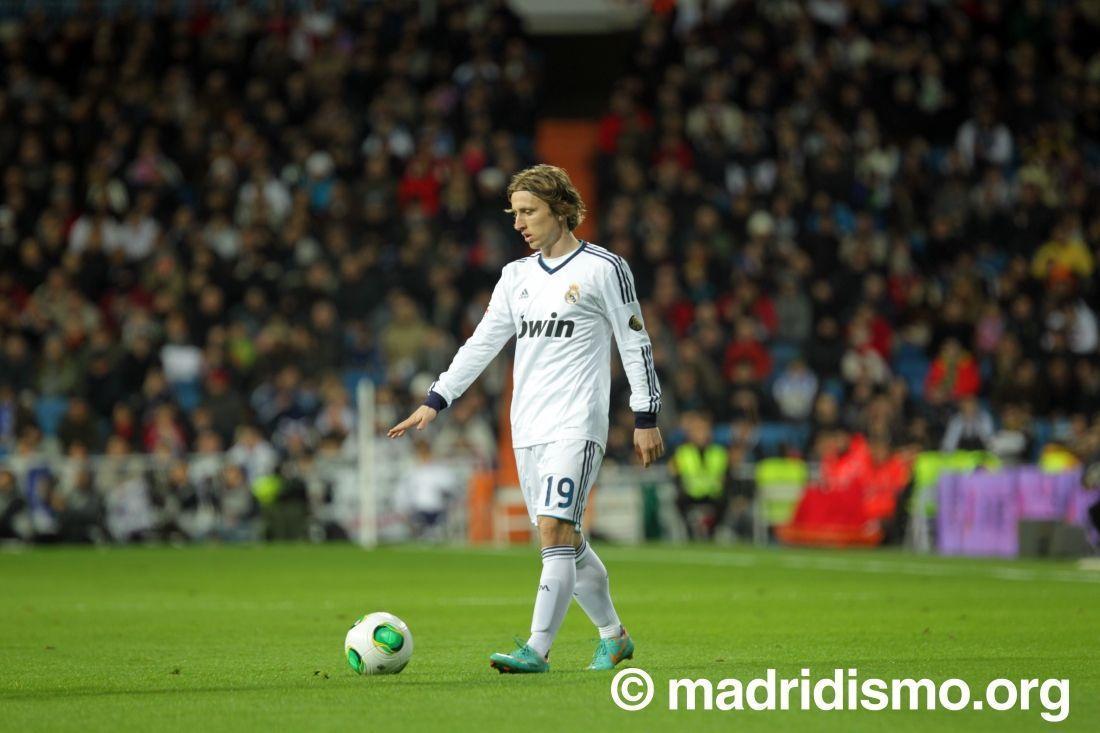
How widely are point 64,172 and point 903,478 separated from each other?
41.3 feet

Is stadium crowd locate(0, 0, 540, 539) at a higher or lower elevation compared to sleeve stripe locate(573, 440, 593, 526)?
higher

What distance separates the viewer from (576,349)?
341 inches

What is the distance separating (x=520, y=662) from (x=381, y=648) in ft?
2.14

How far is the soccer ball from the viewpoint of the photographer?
8.59 meters

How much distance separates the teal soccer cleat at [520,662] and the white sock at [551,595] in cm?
4

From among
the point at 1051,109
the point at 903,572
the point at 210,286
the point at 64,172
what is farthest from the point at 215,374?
the point at 1051,109

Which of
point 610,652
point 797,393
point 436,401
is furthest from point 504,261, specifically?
point 610,652

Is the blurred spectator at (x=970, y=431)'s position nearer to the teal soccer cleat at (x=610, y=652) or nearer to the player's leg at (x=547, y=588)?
the teal soccer cleat at (x=610, y=652)

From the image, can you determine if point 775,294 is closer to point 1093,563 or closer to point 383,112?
point 383,112

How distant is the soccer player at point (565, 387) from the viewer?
8.46m

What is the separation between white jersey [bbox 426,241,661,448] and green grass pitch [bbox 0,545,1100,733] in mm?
1110

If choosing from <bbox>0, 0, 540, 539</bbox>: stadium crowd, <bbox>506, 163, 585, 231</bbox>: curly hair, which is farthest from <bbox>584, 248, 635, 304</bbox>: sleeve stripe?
<bbox>0, 0, 540, 539</bbox>: stadium crowd

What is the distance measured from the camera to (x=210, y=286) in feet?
86.2

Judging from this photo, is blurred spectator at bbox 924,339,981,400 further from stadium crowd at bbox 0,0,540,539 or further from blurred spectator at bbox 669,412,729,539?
stadium crowd at bbox 0,0,540,539
